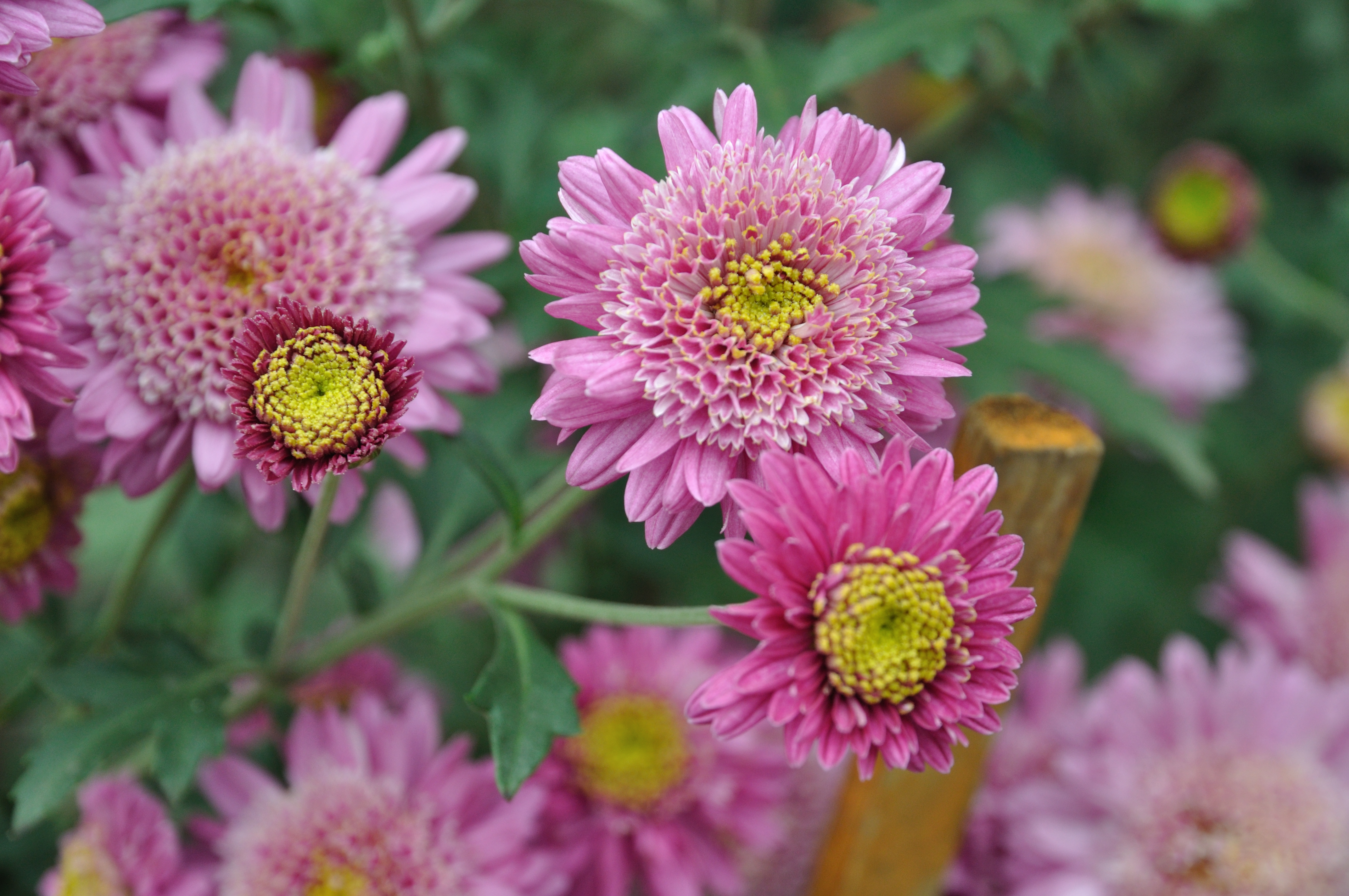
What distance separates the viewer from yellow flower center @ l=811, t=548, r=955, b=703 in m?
0.53

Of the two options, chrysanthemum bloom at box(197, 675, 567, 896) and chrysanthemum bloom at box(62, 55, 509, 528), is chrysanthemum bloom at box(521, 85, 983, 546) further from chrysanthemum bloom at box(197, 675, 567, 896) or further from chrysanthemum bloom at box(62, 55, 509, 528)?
chrysanthemum bloom at box(197, 675, 567, 896)

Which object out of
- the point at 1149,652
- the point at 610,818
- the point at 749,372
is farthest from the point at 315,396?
the point at 1149,652

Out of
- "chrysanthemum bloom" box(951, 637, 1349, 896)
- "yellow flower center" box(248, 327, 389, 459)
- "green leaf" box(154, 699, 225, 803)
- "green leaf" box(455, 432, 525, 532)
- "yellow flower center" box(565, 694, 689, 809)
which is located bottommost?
"chrysanthemum bloom" box(951, 637, 1349, 896)

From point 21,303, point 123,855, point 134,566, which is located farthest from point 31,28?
point 123,855

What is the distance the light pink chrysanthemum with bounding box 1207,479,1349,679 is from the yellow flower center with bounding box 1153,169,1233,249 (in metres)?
0.36

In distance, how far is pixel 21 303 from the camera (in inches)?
23.0

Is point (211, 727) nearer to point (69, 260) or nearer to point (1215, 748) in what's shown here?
point (69, 260)

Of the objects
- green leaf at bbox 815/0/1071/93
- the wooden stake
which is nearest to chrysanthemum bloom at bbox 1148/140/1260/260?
green leaf at bbox 815/0/1071/93

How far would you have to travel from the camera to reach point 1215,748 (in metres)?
1.03

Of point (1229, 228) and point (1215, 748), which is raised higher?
point (1229, 228)

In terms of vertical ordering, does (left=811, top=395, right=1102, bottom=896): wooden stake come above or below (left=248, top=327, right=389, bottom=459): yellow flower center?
below

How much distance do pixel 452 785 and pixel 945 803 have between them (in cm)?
38

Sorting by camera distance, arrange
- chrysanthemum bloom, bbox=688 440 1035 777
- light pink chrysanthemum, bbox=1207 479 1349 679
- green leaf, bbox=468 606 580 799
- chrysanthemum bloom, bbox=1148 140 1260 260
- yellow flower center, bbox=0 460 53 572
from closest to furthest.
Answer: chrysanthemum bloom, bbox=688 440 1035 777 → green leaf, bbox=468 606 580 799 → yellow flower center, bbox=0 460 53 572 → light pink chrysanthemum, bbox=1207 479 1349 679 → chrysanthemum bloom, bbox=1148 140 1260 260

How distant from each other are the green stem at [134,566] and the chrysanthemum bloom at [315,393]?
0.24 m
